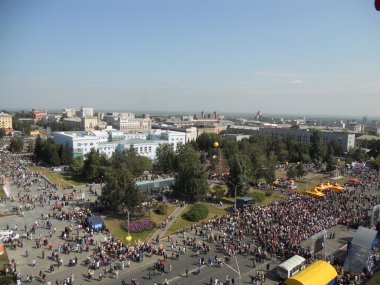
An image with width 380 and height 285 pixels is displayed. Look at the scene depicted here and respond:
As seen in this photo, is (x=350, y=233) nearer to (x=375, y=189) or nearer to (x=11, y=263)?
(x=375, y=189)

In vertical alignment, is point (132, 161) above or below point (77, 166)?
above

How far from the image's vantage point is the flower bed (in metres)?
30.3

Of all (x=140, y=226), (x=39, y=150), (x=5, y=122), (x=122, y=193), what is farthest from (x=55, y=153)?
(x=5, y=122)

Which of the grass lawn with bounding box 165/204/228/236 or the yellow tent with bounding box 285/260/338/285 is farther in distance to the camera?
the grass lawn with bounding box 165/204/228/236

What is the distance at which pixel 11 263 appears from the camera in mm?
22812

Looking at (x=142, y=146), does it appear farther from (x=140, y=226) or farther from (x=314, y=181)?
(x=140, y=226)

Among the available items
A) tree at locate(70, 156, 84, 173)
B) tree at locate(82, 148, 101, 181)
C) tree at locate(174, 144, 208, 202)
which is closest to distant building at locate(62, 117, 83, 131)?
tree at locate(70, 156, 84, 173)

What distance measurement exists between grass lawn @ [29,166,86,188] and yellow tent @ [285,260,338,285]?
39.1 meters

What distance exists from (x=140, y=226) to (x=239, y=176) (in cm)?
1595

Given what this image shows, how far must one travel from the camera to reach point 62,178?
5444 cm

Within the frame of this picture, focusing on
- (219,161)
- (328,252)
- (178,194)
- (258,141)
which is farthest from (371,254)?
(258,141)

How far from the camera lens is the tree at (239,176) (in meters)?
41.6

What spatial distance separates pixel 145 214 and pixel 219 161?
29521 millimetres

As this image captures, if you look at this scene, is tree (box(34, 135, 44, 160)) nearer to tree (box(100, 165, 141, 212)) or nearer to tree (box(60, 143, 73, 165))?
tree (box(60, 143, 73, 165))
